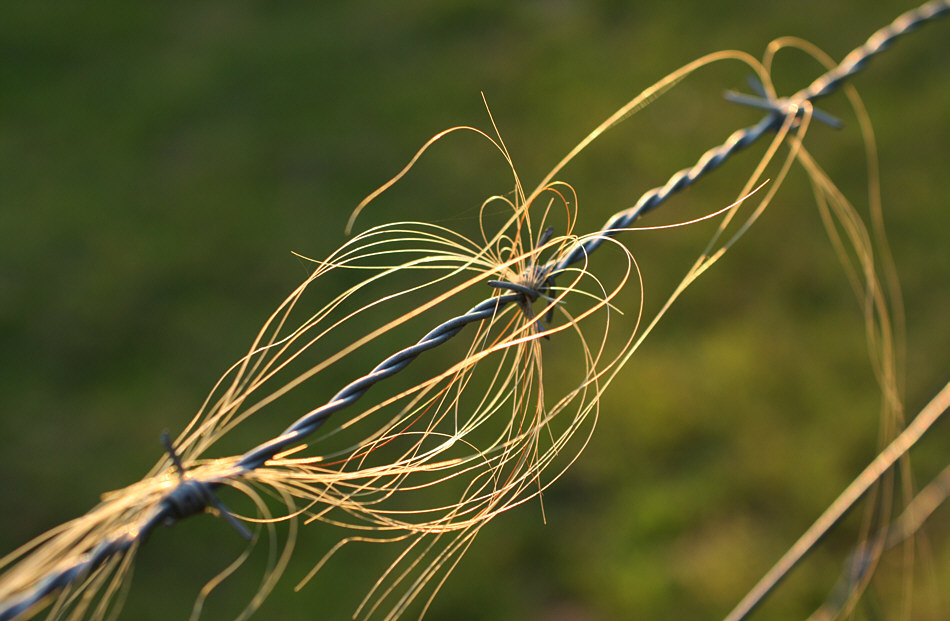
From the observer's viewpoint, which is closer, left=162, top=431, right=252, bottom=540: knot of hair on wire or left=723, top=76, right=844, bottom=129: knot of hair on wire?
left=162, top=431, right=252, bottom=540: knot of hair on wire

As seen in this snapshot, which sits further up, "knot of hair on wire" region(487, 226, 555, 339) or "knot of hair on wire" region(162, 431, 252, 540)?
"knot of hair on wire" region(162, 431, 252, 540)

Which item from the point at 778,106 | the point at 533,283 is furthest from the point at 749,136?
the point at 533,283

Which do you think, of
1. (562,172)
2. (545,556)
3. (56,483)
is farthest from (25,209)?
(545,556)

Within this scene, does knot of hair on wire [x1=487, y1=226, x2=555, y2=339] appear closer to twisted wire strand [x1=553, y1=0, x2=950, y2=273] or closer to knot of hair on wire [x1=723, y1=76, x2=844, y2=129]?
twisted wire strand [x1=553, y1=0, x2=950, y2=273]

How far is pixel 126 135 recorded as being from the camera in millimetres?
3355

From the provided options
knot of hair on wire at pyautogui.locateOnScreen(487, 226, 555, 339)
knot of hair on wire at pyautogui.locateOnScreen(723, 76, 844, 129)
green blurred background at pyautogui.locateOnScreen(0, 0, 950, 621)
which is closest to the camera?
knot of hair on wire at pyautogui.locateOnScreen(487, 226, 555, 339)

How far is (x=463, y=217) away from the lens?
2033 mm

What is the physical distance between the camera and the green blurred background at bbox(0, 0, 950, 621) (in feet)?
6.84

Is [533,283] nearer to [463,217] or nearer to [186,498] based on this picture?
[186,498]

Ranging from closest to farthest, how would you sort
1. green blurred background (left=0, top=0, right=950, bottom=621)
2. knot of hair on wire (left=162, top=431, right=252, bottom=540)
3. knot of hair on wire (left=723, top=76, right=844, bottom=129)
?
knot of hair on wire (left=162, top=431, right=252, bottom=540), knot of hair on wire (left=723, top=76, right=844, bottom=129), green blurred background (left=0, top=0, right=950, bottom=621)

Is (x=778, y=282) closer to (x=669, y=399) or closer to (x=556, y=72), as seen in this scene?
(x=669, y=399)

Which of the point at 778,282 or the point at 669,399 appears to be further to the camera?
the point at 778,282

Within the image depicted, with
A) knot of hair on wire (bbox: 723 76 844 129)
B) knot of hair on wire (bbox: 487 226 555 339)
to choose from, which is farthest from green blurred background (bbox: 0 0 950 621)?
knot of hair on wire (bbox: 487 226 555 339)

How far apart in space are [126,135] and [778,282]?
2697 millimetres
